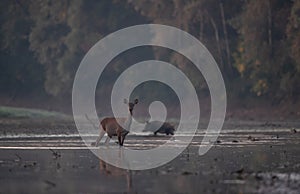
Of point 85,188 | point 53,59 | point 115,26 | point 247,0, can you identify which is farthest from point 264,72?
point 85,188

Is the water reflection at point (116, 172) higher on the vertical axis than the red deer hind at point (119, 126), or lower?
lower

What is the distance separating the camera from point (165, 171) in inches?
765

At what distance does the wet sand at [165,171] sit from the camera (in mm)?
16109

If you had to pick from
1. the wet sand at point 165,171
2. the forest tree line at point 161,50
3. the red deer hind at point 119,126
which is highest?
the forest tree line at point 161,50

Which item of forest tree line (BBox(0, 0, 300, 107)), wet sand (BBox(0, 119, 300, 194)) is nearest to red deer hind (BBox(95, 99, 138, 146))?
wet sand (BBox(0, 119, 300, 194))

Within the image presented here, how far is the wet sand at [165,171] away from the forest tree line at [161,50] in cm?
2925

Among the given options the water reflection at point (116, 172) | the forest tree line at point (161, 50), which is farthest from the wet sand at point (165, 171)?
the forest tree line at point (161, 50)

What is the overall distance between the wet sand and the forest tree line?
29255 millimetres

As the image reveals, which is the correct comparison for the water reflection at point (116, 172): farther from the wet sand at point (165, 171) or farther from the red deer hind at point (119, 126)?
the red deer hind at point (119, 126)

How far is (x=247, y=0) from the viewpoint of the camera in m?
61.5

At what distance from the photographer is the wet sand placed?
52.9ft

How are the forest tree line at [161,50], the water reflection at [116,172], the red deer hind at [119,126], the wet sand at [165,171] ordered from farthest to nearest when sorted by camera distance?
the forest tree line at [161,50] → the red deer hind at [119,126] → the water reflection at [116,172] → the wet sand at [165,171]

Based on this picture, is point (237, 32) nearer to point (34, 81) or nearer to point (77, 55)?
point (77, 55)

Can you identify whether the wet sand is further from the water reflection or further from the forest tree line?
the forest tree line
